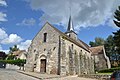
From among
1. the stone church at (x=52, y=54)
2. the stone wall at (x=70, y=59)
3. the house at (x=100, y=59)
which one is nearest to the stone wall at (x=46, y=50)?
the stone church at (x=52, y=54)

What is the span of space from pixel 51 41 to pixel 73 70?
6983 mm

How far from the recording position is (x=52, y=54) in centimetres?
2967

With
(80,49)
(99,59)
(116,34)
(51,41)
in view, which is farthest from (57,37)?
(99,59)

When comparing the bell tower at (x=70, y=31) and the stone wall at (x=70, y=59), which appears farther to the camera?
the bell tower at (x=70, y=31)

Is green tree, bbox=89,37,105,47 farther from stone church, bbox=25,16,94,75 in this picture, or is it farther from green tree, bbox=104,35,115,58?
stone church, bbox=25,16,94,75

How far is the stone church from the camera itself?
1129 inches

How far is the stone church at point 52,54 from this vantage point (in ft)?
94.1

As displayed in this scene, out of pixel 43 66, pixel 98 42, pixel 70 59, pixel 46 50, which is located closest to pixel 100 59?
pixel 98 42

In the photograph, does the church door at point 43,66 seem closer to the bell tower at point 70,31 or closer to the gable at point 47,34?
the gable at point 47,34

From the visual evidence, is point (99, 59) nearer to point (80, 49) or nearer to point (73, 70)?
point (80, 49)

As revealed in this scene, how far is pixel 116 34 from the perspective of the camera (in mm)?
35969

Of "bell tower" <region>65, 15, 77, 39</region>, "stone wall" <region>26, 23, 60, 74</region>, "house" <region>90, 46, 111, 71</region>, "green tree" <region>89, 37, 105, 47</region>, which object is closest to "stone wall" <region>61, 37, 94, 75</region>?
"stone wall" <region>26, 23, 60, 74</region>

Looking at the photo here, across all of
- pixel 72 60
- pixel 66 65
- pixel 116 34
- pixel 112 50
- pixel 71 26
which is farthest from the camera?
pixel 112 50

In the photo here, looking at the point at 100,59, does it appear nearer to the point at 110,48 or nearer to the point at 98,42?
the point at 110,48
